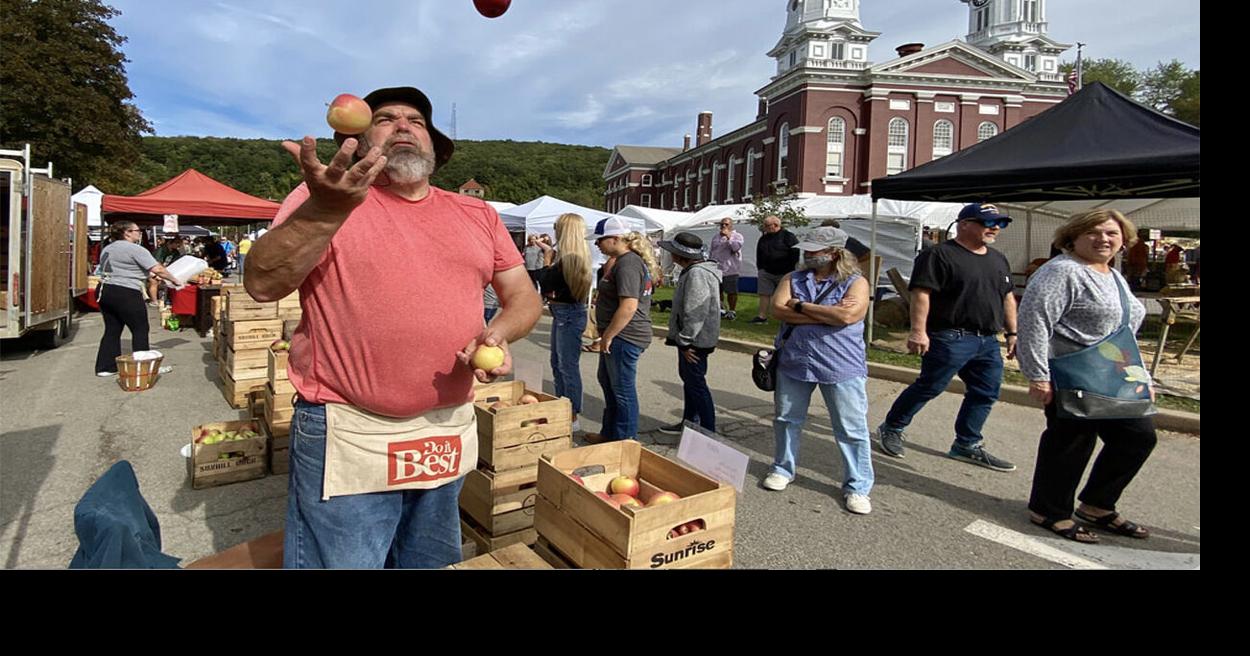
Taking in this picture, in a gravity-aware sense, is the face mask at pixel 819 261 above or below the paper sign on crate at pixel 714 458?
above

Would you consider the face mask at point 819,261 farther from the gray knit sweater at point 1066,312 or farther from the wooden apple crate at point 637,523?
the wooden apple crate at point 637,523

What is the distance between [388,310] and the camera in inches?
65.7

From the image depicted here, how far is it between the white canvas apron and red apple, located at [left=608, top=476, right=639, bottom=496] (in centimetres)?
107

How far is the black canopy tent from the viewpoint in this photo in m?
5.14

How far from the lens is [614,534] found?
2.25m

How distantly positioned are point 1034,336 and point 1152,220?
13.1m

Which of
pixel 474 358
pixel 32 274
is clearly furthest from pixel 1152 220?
pixel 32 274

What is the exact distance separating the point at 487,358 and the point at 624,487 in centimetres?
134

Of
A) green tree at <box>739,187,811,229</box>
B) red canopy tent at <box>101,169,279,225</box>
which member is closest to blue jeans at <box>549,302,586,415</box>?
red canopy tent at <box>101,169,279,225</box>

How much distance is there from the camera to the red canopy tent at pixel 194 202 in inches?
503

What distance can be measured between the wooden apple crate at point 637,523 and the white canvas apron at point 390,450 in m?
0.61

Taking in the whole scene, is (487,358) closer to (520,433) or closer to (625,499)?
(625,499)

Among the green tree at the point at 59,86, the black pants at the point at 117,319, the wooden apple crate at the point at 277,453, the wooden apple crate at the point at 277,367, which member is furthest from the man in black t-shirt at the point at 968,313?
the green tree at the point at 59,86

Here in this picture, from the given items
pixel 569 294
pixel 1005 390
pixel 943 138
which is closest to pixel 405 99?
pixel 569 294
